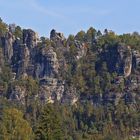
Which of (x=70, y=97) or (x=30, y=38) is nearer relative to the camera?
(x=70, y=97)

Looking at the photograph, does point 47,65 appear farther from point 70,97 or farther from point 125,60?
point 125,60

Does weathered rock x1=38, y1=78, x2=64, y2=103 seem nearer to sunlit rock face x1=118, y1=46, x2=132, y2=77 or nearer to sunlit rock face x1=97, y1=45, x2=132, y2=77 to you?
sunlit rock face x1=97, y1=45, x2=132, y2=77

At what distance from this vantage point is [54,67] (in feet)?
625

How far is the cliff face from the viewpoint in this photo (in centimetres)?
18375

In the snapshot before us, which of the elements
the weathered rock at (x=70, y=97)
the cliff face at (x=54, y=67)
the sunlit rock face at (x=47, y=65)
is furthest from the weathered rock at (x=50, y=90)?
the sunlit rock face at (x=47, y=65)

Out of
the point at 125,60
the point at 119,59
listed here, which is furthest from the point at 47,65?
the point at 125,60

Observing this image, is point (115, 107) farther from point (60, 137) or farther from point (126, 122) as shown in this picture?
point (60, 137)

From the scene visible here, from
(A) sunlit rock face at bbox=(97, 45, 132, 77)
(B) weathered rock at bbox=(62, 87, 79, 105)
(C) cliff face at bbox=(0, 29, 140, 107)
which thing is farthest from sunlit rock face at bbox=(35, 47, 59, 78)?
(A) sunlit rock face at bbox=(97, 45, 132, 77)

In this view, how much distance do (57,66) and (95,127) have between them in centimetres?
2910

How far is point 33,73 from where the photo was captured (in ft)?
630

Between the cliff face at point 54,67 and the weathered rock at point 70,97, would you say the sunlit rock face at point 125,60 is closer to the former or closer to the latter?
the cliff face at point 54,67

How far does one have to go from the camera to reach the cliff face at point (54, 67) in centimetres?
18375

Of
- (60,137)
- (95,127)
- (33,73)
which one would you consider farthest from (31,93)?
(60,137)

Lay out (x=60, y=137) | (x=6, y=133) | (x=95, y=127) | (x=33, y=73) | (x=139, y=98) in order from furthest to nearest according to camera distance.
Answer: (x=33, y=73) < (x=139, y=98) < (x=95, y=127) < (x=6, y=133) < (x=60, y=137)
